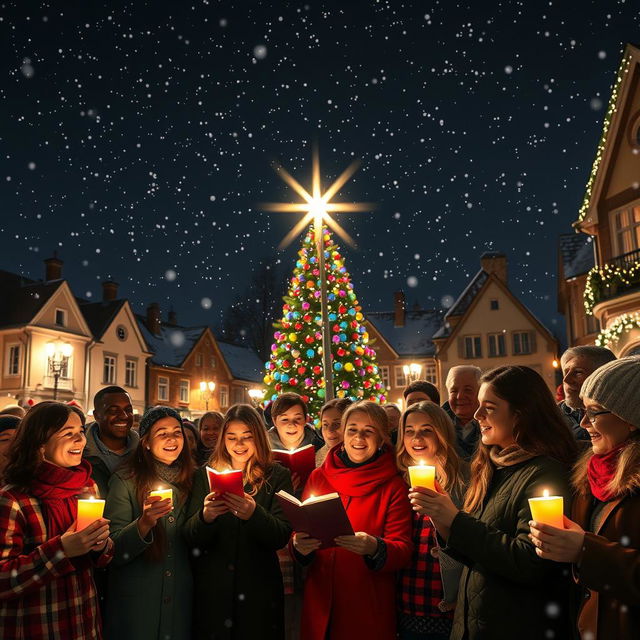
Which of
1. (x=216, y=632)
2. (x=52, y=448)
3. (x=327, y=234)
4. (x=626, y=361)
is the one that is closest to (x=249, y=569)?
(x=216, y=632)

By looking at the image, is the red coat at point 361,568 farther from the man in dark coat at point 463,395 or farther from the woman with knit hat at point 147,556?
the man in dark coat at point 463,395

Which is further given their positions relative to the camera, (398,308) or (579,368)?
(398,308)

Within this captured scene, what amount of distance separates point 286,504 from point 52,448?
65.2 inches

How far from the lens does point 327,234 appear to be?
1762 cm

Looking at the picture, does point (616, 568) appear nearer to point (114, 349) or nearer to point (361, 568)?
point (361, 568)

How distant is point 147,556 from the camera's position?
465 centimetres

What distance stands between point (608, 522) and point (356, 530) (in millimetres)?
2043

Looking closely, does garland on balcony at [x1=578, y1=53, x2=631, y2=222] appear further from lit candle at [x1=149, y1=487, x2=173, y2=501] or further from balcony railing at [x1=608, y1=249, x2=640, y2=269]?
lit candle at [x1=149, y1=487, x2=173, y2=501]

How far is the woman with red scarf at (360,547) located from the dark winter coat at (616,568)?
1555 mm

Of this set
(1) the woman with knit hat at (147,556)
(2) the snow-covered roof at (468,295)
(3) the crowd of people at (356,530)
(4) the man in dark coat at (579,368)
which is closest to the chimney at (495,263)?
(2) the snow-covered roof at (468,295)

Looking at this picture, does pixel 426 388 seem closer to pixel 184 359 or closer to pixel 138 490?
pixel 138 490

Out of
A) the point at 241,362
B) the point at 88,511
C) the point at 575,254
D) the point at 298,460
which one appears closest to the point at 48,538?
the point at 88,511

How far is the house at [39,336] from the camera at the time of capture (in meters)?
34.5

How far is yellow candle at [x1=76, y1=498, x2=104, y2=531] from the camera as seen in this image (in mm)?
3648
